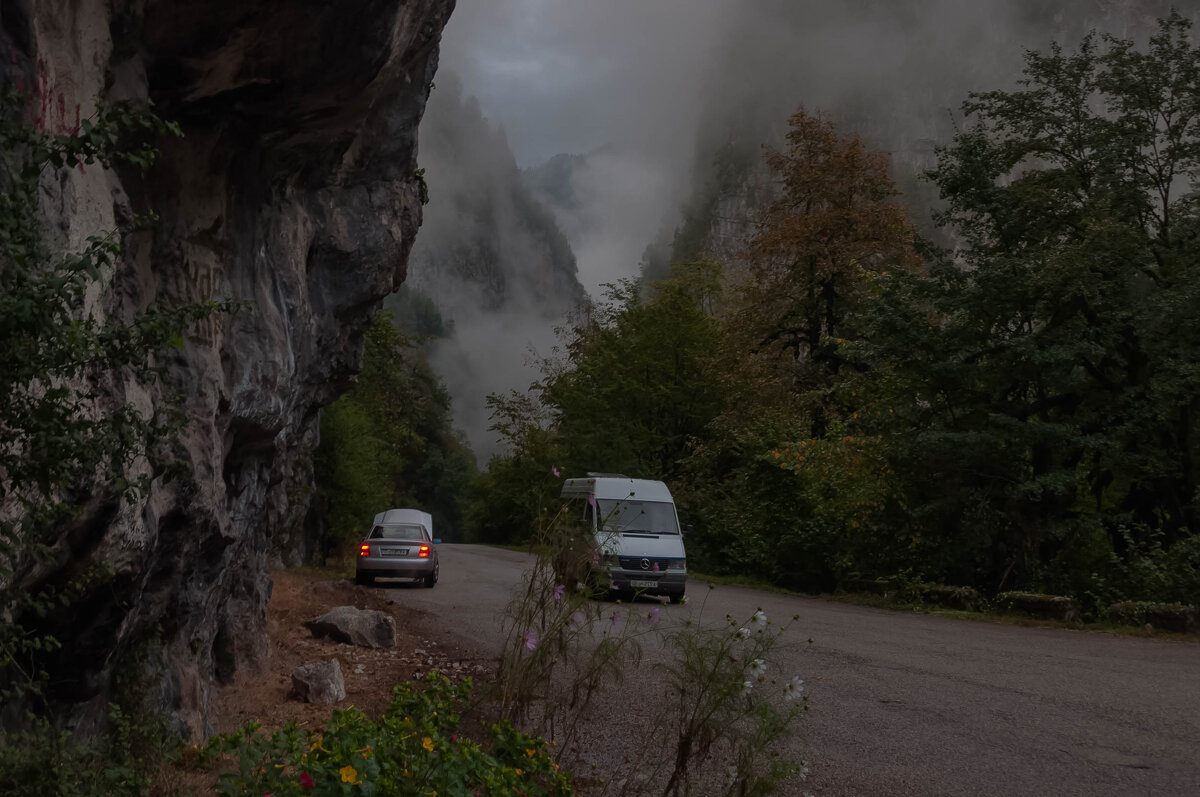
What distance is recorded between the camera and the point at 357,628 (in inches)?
486

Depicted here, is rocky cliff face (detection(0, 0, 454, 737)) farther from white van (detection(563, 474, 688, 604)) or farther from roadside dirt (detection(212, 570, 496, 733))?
white van (detection(563, 474, 688, 604))

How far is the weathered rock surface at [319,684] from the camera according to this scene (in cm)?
866

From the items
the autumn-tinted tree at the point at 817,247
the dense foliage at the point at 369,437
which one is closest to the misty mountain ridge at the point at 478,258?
the dense foliage at the point at 369,437

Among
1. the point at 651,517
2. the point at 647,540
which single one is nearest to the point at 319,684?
the point at 647,540

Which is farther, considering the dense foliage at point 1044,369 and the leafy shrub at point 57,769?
the dense foliage at point 1044,369

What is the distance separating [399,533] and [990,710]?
54.2ft

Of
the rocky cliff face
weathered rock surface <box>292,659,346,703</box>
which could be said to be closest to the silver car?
the rocky cliff face

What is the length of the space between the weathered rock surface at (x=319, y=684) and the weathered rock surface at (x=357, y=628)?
325 centimetres

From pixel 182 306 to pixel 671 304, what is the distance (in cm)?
3555

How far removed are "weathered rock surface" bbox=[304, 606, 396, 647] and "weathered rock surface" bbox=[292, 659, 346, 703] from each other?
3248 mm

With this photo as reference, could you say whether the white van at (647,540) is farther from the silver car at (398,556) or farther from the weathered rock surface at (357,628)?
the weathered rock surface at (357,628)

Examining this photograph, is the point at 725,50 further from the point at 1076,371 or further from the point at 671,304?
the point at 1076,371

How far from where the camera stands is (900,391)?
65.3ft

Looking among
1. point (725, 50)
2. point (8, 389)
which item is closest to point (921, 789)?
point (8, 389)
